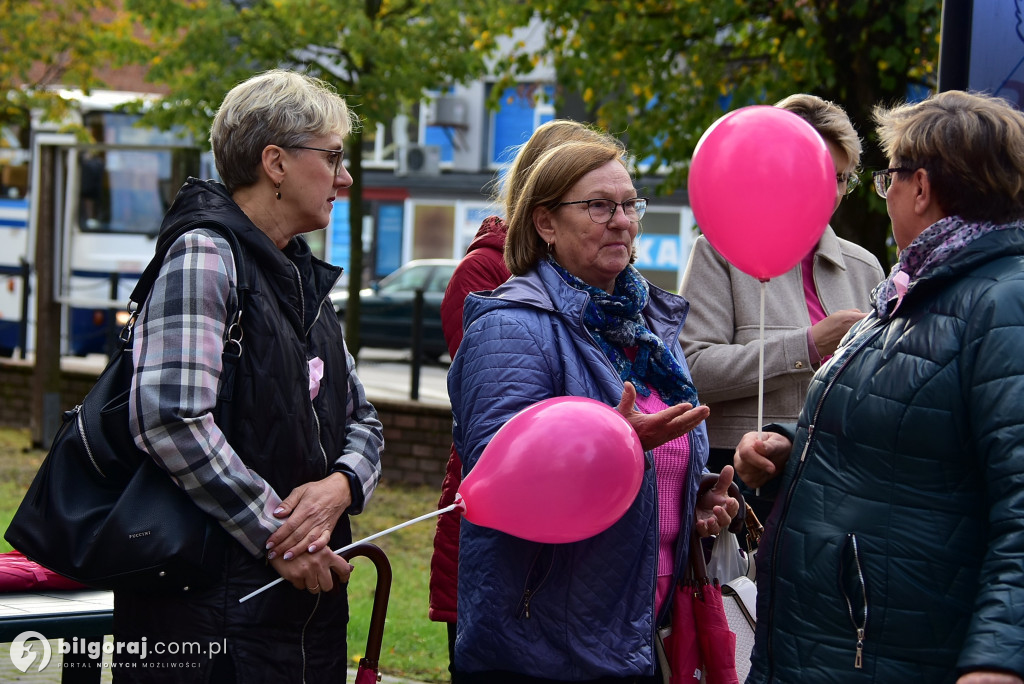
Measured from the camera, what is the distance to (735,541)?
10.7 feet

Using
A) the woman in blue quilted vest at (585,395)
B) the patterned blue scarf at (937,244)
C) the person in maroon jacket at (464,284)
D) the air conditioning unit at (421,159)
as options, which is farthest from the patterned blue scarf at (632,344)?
the air conditioning unit at (421,159)

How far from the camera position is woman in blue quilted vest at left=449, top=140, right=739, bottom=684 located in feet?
8.73

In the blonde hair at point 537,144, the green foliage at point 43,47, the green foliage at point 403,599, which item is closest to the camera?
the blonde hair at point 537,144

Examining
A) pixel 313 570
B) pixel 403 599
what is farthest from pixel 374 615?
pixel 403 599

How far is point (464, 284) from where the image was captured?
3652 mm

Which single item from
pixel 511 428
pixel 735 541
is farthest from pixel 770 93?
pixel 511 428

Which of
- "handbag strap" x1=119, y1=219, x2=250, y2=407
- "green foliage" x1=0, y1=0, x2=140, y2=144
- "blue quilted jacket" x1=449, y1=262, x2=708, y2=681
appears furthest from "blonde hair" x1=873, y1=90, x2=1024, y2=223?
"green foliage" x1=0, y1=0, x2=140, y2=144

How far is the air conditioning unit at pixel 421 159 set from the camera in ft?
107

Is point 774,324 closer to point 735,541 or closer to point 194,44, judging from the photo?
point 735,541

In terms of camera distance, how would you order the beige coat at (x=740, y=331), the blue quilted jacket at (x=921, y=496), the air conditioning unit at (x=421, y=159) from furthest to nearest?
the air conditioning unit at (x=421, y=159) → the beige coat at (x=740, y=331) → the blue quilted jacket at (x=921, y=496)

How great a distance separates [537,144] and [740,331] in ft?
3.04

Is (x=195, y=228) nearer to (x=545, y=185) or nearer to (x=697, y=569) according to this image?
(x=545, y=185)

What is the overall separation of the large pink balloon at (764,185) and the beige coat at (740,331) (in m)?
0.69

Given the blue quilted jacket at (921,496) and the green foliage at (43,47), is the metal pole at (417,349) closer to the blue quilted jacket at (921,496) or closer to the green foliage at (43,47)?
the green foliage at (43,47)
